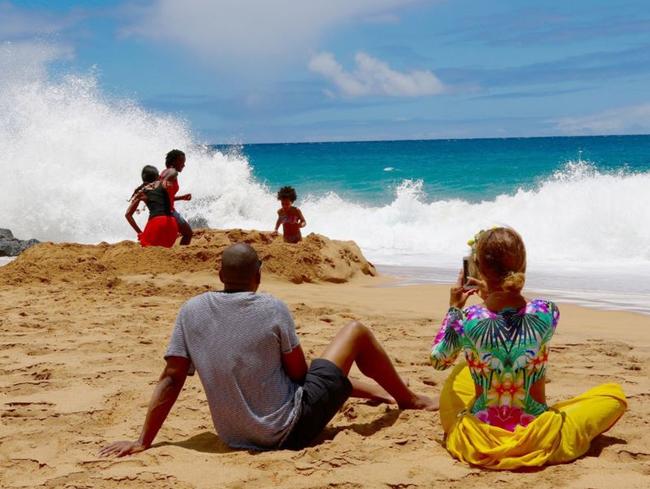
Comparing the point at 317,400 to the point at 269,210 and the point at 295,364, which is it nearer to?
the point at 295,364

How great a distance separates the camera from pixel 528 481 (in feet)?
11.2

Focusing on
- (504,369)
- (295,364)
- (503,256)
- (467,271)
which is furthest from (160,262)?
(503,256)

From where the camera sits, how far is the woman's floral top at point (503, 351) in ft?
11.4

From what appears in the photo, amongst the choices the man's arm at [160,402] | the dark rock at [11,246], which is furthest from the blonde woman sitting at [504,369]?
the dark rock at [11,246]

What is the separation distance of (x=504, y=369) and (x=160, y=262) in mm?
6893

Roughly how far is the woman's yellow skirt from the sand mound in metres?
5.99

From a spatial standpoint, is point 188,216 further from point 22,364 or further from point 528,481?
point 528,481

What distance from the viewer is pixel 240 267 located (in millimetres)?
3713

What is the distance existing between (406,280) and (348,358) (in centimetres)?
701

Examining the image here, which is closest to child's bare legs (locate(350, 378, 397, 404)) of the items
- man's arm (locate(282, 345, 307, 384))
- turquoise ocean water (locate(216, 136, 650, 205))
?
man's arm (locate(282, 345, 307, 384))

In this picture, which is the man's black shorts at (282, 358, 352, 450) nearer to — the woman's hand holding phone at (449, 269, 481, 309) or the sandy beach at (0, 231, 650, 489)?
the sandy beach at (0, 231, 650, 489)

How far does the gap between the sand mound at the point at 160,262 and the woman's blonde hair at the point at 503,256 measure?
6.38 m

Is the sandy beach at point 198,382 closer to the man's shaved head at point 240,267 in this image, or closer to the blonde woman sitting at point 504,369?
the blonde woman sitting at point 504,369

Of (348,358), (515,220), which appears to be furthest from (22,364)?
(515,220)
